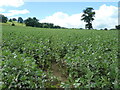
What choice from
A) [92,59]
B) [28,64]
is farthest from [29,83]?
[92,59]

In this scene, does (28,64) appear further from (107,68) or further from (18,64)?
(107,68)

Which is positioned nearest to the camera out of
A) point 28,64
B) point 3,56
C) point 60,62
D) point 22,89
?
point 22,89

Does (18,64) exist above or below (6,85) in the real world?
above

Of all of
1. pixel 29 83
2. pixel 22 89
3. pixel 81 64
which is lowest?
pixel 22 89

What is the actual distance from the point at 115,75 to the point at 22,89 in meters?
2.32

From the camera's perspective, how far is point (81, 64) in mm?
4148

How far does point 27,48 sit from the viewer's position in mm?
6086

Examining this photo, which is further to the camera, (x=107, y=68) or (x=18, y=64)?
(x=107, y=68)

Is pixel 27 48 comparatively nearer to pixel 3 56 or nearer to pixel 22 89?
pixel 3 56

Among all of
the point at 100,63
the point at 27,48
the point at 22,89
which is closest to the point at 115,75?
the point at 100,63

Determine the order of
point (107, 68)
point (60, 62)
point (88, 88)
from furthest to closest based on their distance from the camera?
point (60, 62) → point (107, 68) → point (88, 88)

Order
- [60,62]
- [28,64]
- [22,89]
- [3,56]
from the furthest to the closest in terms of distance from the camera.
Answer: [60,62] → [3,56] → [28,64] → [22,89]

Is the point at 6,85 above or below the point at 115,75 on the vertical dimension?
below

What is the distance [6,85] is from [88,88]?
77.4 inches
